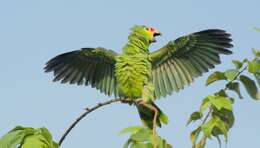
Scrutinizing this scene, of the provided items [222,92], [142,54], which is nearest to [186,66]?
[142,54]

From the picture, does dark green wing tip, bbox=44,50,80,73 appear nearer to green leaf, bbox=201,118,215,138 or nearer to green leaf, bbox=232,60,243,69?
green leaf, bbox=232,60,243,69

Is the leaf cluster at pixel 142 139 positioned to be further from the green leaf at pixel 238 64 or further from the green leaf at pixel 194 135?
the green leaf at pixel 238 64

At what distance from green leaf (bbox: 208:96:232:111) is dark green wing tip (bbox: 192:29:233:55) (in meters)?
2.69

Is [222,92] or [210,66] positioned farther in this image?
[210,66]

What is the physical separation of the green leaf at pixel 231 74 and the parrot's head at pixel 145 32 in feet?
9.21

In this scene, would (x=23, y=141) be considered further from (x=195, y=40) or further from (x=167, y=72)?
(x=195, y=40)

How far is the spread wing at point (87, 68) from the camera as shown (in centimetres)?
684

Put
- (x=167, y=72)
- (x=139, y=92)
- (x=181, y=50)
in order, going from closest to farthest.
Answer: (x=139, y=92) < (x=167, y=72) < (x=181, y=50)

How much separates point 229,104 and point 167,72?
A: 3.36m

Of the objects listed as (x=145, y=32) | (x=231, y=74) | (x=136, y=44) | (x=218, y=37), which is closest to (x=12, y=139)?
(x=231, y=74)

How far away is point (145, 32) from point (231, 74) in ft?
9.55

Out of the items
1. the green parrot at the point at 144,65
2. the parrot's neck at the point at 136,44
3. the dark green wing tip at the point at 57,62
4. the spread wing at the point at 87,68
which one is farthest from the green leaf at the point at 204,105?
the dark green wing tip at the point at 57,62

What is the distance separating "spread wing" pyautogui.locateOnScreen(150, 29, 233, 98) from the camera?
616 cm

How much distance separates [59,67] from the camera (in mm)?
7164
